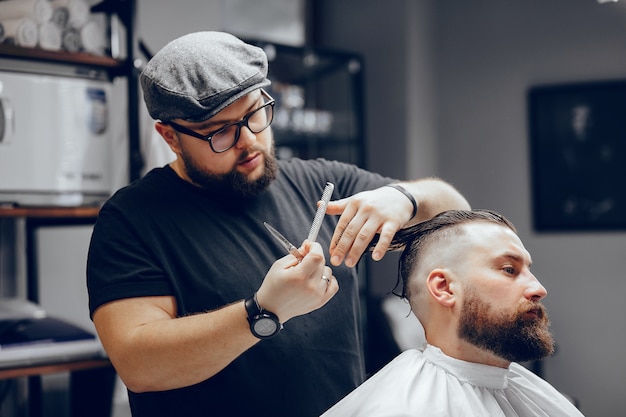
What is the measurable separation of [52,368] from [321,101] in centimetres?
292

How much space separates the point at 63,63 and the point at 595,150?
332 cm

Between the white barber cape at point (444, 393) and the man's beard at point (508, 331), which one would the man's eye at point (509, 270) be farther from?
the white barber cape at point (444, 393)

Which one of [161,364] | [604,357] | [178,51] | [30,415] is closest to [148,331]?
[161,364]

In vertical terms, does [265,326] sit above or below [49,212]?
below

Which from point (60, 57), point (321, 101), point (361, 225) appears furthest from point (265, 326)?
point (321, 101)

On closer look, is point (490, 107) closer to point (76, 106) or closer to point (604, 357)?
point (604, 357)

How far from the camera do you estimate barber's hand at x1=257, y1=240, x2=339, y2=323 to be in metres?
1.21

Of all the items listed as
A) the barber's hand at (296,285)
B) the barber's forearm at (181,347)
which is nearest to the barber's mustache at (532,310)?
the barber's hand at (296,285)

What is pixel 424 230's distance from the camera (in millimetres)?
1567

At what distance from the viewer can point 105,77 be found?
101 inches

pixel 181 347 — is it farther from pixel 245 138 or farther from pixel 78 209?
pixel 78 209

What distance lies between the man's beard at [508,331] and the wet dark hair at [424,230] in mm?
166

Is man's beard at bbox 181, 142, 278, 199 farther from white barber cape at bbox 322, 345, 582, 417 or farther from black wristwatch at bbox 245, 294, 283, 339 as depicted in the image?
white barber cape at bbox 322, 345, 582, 417

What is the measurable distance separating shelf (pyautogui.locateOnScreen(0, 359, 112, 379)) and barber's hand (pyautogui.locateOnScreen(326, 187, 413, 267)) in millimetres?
1330
